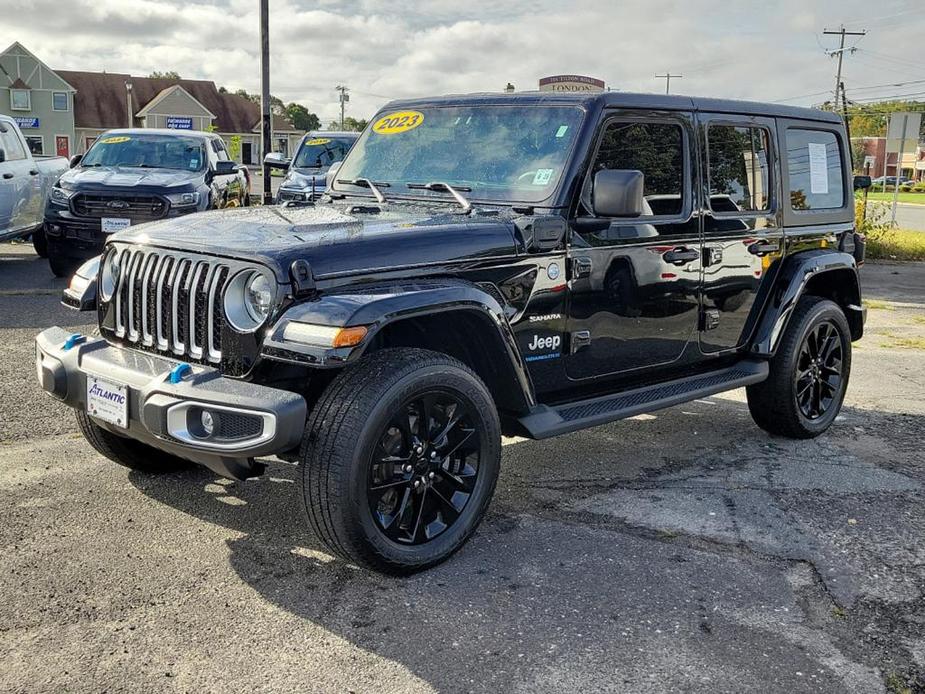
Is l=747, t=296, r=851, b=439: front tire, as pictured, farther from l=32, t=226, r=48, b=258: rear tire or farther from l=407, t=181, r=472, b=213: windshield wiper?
l=32, t=226, r=48, b=258: rear tire

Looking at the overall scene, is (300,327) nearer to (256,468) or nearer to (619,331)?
(256,468)

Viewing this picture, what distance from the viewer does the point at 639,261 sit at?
449cm

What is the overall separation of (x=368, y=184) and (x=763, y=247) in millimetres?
2228

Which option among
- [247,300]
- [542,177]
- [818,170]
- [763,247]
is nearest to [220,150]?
[818,170]

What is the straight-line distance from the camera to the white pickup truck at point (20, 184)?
11.2 m

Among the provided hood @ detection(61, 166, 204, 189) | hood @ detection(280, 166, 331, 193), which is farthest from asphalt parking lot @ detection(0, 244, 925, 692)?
hood @ detection(280, 166, 331, 193)

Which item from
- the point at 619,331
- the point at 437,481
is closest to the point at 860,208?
the point at 619,331

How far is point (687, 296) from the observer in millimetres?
4777

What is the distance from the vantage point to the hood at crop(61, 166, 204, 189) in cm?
1076

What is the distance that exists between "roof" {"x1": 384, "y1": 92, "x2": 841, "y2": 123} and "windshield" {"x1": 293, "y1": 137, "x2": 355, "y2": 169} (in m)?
10.5

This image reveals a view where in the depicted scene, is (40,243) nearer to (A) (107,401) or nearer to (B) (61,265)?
(B) (61,265)

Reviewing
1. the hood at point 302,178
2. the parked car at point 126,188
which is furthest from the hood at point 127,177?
the hood at point 302,178

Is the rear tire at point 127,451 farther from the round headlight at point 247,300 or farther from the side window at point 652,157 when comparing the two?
the side window at point 652,157

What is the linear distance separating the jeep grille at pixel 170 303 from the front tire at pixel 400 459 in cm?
53
